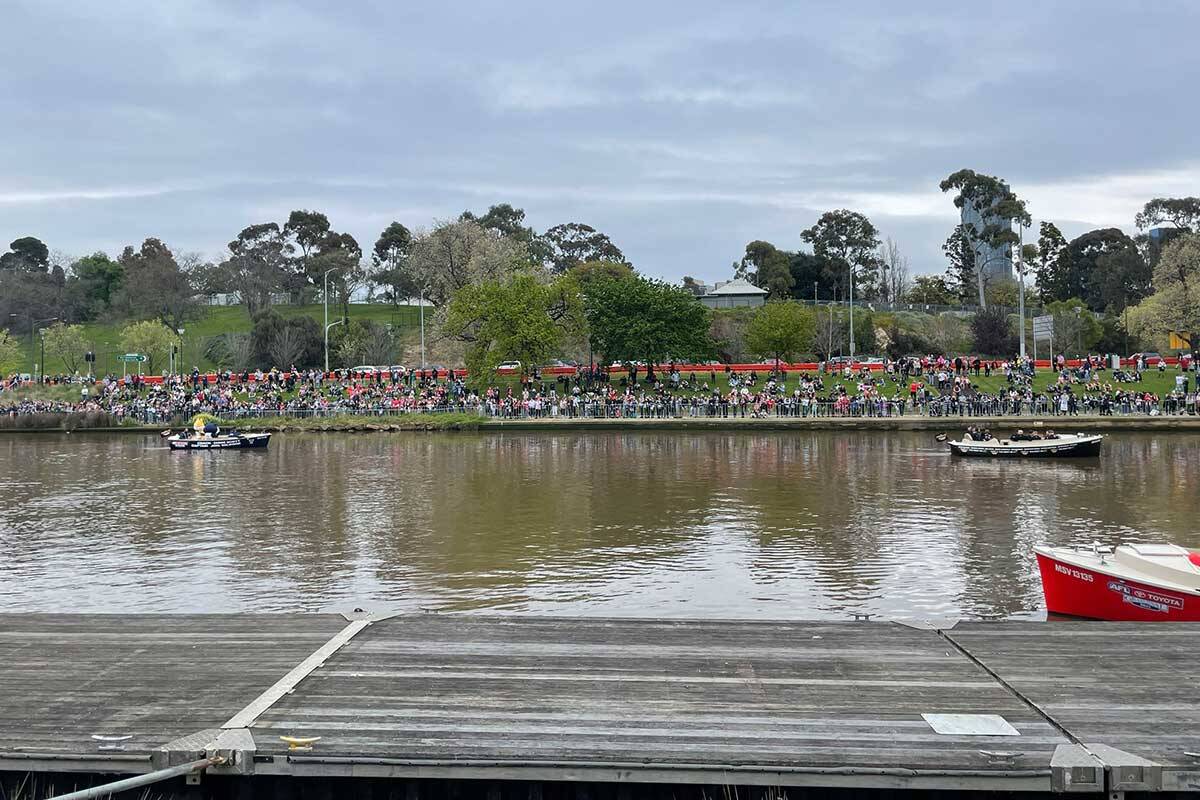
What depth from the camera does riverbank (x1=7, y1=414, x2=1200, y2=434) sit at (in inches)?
2330

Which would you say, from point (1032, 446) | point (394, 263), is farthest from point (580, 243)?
point (1032, 446)

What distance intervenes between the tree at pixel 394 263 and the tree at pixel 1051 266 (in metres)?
82.6

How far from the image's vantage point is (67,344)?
104 meters

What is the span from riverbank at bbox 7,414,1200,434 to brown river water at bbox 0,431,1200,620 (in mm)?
11166

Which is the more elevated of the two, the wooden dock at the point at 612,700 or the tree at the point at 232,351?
the tree at the point at 232,351

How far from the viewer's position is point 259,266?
141125 millimetres

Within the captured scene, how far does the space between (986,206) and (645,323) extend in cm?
5786

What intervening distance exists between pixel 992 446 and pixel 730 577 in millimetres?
28416

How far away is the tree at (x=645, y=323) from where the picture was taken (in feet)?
268

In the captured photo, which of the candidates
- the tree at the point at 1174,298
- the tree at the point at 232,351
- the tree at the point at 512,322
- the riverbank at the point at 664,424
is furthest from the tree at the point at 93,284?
the tree at the point at 1174,298

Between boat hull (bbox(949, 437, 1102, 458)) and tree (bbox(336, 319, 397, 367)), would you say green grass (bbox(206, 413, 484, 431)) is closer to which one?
boat hull (bbox(949, 437, 1102, 458))

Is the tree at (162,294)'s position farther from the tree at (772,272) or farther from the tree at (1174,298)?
the tree at (1174,298)

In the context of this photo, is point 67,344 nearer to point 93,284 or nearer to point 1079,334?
point 93,284

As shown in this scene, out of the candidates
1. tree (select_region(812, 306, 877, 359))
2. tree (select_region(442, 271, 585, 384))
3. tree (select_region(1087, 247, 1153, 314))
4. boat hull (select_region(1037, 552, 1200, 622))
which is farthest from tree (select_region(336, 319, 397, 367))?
boat hull (select_region(1037, 552, 1200, 622))
